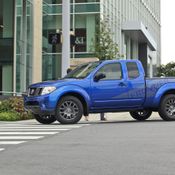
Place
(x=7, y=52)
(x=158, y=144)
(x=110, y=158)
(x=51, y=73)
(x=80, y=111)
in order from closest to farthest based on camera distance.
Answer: (x=110, y=158), (x=158, y=144), (x=80, y=111), (x=7, y=52), (x=51, y=73)

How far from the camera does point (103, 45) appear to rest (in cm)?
3762

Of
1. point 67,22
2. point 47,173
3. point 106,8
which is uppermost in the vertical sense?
point 106,8

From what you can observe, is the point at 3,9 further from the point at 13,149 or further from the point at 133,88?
the point at 13,149

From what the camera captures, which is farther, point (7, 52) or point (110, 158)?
point (7, 52)

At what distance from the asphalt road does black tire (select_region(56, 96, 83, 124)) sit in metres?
3.31

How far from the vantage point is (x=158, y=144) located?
418 inches

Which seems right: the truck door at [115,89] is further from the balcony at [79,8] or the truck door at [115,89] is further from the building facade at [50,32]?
the balcony at [79,8]

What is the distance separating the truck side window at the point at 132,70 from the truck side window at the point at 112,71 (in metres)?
0.28

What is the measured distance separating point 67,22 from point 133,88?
745 centimetres

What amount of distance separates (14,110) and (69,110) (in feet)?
17.6

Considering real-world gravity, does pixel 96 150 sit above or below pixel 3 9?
below

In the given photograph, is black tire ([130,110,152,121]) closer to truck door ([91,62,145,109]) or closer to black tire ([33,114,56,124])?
truck door ([91,62,145,109])

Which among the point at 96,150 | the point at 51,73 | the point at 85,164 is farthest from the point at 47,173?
the point at 51,73

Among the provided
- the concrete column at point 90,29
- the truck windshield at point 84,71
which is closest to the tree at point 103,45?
the concrete column at point 90,29
